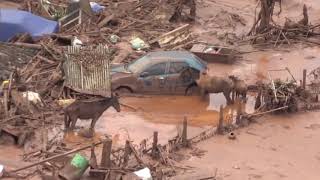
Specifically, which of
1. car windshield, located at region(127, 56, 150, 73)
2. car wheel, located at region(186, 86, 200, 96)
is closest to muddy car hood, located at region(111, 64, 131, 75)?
car windshield, located at region(127, 56, 150, 73)

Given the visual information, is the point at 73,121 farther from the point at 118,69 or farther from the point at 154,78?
the point at 154,78

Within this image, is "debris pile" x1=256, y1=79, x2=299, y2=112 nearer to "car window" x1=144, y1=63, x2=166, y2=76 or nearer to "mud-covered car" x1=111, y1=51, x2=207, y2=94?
"mud-covered car" x1=111, y1=51, x2=207, y2=94

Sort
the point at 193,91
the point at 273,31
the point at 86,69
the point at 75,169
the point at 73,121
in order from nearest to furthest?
the point at 75,169
the point at 73,121
the point at 86,69
the point at 193,91
the point at 273,31

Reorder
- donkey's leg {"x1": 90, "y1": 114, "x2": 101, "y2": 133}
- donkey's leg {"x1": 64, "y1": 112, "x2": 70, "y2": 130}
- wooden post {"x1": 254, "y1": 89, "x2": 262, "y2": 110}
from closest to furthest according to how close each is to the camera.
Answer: donkey's leg {"x1": 64, "y1": 112, "x2": 70, "y2": 130} < donkey's leg {"x1": 90, "y1": 114, "x2": 101, "y2": 133} < wooden post {"x1": 254, "y1": 89, "x2": 262, "y2": 110}

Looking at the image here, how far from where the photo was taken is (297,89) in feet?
65.3

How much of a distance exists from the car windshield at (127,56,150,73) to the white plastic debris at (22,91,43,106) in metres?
3.45

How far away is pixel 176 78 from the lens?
2094 centimetres

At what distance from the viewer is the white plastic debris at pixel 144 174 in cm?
1426

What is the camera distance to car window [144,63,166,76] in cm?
2081

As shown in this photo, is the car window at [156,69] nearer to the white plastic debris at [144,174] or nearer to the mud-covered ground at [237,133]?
the mud-covered ground at [237,133]

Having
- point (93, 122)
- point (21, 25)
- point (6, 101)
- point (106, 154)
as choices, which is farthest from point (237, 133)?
point (21, 25)

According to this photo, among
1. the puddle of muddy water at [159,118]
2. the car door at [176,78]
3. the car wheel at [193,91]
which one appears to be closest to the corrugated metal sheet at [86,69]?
the puddle of muddy water at [159,118]

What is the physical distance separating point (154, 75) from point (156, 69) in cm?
21

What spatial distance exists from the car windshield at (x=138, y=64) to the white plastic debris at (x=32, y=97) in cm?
345
